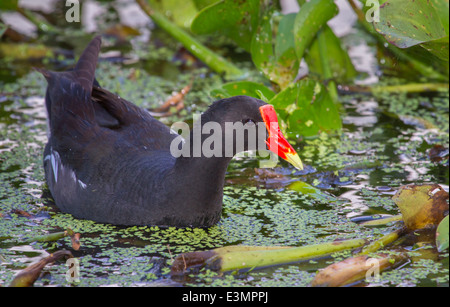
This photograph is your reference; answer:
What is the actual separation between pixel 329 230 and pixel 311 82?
4.12ft

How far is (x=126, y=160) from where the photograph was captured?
12.2 ft

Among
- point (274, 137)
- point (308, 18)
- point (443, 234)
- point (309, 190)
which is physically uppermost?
point (308, 18)

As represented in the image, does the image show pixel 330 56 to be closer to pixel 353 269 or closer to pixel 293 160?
pixel 293 160

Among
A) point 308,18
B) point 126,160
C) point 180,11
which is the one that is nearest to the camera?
point 126,160

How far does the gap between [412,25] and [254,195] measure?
4.09 feet

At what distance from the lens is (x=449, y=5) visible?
14.4ft

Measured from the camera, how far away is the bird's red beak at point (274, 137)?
3383 mm

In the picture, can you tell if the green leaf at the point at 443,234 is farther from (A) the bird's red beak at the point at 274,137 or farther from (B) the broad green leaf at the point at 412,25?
(B) the broad green leaf at the point at 412,25

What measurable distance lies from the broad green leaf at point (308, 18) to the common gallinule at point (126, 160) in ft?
4.11

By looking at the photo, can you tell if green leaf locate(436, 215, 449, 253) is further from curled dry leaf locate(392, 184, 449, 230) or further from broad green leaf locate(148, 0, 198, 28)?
broad green leaf locate(148, 0, 198, 28)

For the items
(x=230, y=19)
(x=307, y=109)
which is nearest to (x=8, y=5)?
(x=230, y=19)

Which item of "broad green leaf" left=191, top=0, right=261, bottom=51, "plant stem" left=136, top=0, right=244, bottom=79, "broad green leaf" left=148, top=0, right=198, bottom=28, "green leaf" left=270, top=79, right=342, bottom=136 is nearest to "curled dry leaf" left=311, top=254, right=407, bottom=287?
"green leaf" left=270, top=79, right=342, bottom=136
